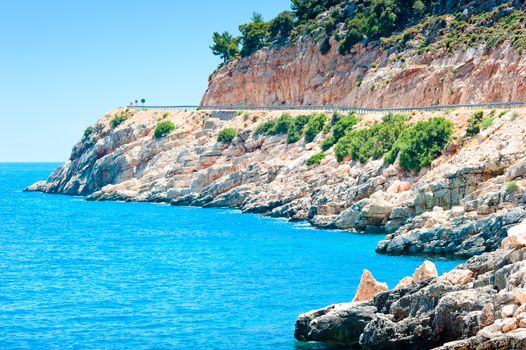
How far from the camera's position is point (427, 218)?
57.3 meters

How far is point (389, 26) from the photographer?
102688mm

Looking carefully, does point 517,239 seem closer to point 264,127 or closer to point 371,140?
point 371,140

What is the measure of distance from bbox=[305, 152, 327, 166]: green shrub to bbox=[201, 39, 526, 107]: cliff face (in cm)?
1003

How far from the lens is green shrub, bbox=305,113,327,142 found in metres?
95.8

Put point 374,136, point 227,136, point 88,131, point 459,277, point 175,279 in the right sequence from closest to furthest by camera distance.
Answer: point 459,277 < point 175,279 < point 374,136 < point 227,136 < point 88,131

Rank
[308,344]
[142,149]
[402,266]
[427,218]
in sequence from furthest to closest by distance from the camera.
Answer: [142,149]
[427,218]
[402,266]
[308,344]

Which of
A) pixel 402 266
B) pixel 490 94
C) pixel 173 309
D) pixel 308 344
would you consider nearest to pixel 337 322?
pixel 308 344

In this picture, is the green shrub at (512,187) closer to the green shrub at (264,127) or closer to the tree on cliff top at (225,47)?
the green shrub at (264,127)

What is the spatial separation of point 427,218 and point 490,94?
2705 centimetres

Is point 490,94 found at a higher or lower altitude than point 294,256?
higher

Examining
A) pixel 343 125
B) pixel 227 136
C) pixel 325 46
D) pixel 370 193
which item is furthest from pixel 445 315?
pixel 325 46

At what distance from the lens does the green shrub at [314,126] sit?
314 ft

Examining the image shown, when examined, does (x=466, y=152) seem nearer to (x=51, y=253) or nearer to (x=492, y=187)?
(x=492, y=187)

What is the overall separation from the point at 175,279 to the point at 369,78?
52809 millimetres
